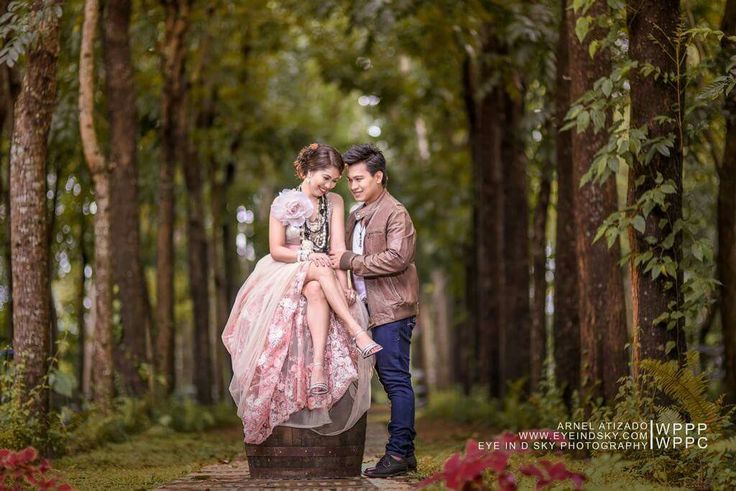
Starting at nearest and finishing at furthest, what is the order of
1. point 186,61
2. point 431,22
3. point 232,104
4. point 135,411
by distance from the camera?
1. point 135,411
2. point 431,22
3. point 186,61
4. point 232,104

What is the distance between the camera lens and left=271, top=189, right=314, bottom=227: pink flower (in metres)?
9.09

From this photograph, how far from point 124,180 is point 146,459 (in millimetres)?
5825

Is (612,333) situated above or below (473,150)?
below

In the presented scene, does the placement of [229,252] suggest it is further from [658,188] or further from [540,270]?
[658,188]

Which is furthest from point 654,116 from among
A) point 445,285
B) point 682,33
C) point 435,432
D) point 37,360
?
point 445,285

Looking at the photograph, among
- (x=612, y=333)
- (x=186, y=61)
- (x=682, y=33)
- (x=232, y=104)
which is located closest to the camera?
(x=682, y=33)

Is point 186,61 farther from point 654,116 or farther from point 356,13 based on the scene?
point 654,116

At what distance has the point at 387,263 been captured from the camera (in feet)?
29.9

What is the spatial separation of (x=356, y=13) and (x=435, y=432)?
7124 mm

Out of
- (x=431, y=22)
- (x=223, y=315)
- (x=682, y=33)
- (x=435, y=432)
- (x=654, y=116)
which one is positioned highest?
(x=431, y=22)

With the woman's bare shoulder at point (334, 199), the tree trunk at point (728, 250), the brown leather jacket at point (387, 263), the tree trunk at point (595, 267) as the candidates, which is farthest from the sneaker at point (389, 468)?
the tree trunk at point (728, 250)

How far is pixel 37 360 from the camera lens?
11.4m

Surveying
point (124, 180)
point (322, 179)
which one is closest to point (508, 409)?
point (124, 180)

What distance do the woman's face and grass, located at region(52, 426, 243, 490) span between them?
2.79 metres
